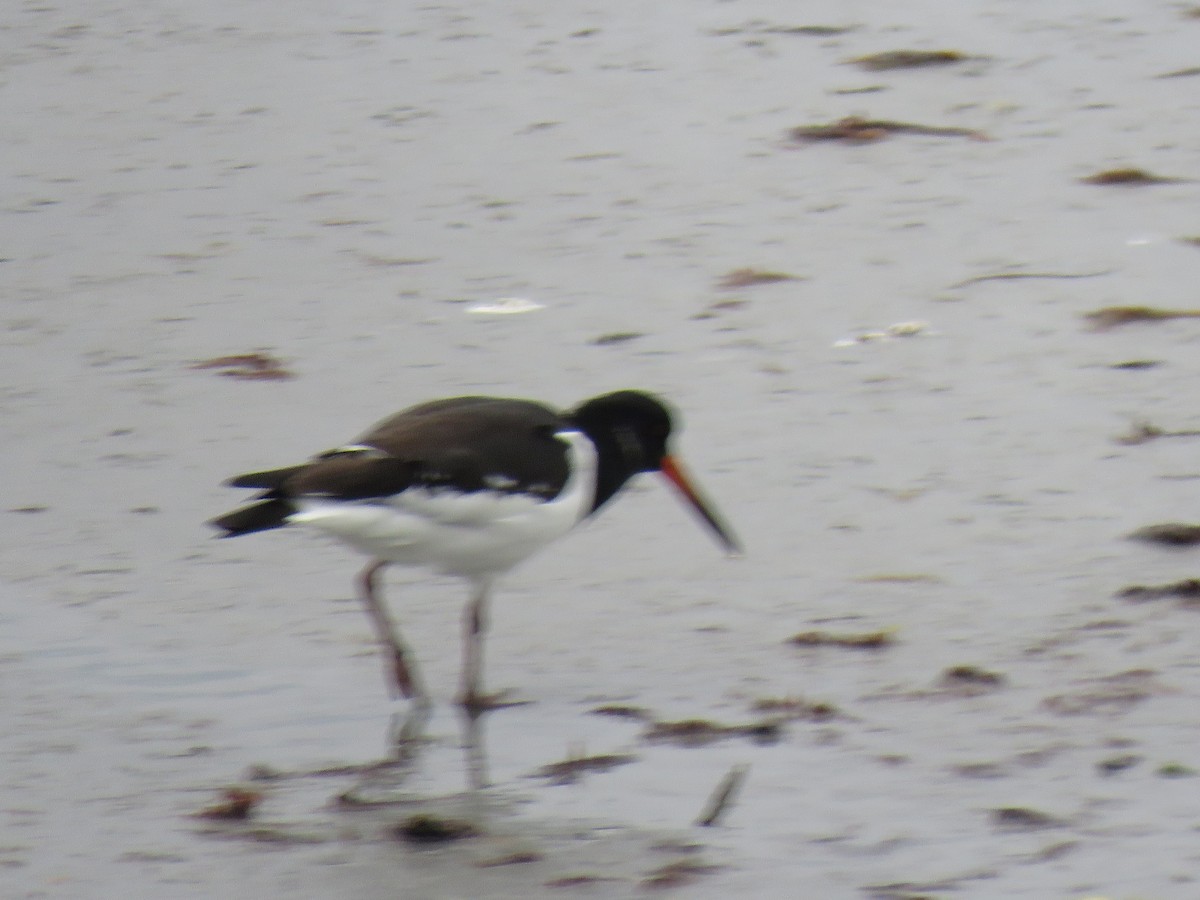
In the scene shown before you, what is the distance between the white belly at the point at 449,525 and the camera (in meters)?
5.31

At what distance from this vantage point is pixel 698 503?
6.11m

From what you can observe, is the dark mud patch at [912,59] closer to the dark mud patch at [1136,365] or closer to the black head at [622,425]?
the dark mud patch at [1136,365]

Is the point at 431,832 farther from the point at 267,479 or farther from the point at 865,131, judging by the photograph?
the point at 865,131

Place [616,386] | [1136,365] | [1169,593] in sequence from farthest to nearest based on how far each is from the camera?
[616,386] → [1136,365] → [1169,593]

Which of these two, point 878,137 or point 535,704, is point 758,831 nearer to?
point 535,704

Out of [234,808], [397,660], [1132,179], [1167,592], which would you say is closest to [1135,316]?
[1132,179]

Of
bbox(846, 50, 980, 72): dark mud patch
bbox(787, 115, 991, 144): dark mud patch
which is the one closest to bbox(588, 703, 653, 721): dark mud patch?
bbox(787, 115, 991, 144): dark mud patch

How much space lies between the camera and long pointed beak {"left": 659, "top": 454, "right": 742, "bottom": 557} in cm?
607

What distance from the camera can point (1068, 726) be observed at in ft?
16.4

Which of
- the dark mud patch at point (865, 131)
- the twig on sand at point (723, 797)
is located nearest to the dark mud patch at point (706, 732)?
the twig on sand at point (723, 797)

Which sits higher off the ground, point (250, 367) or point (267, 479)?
point (267, 479)

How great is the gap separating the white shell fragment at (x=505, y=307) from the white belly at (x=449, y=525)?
7.51ft

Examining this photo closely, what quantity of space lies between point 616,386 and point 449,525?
1.99 meters

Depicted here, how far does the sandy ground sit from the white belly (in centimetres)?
30
